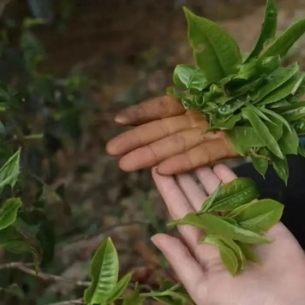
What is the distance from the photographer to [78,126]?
42.2 inches

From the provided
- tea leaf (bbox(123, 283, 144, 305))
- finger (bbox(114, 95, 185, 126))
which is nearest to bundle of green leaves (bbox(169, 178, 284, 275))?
tea leaf (bbox(123, 283, 144, 305))

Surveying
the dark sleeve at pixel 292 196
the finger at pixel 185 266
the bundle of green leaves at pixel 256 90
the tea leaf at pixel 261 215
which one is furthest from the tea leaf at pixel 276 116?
the dark sleeve at pixel 292 196

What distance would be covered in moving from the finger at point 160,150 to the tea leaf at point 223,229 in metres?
0.21

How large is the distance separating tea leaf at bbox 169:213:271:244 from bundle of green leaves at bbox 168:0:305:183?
0.37ft

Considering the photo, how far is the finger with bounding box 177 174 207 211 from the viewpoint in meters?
0.88

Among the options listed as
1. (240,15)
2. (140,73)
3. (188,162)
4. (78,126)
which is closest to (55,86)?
(78,126)

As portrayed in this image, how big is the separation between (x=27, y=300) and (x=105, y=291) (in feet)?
1.64

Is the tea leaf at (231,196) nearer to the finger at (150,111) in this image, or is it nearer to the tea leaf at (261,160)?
the tea leaf at (261,160)

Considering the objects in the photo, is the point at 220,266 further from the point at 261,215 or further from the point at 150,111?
the point at 150,111

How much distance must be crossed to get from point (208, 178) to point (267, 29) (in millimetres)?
236

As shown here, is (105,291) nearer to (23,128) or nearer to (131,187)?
Result: (23,128)

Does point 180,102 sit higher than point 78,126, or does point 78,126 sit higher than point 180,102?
point 180,102

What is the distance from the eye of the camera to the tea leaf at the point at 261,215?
0.72 metres

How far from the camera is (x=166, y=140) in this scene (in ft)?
3.03
